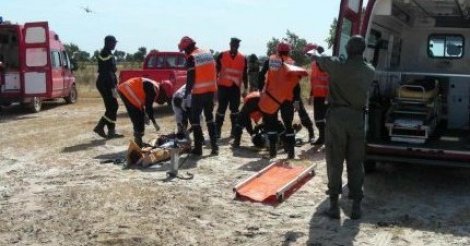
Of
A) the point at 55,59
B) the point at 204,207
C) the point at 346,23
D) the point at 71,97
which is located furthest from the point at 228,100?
the point at 71,97

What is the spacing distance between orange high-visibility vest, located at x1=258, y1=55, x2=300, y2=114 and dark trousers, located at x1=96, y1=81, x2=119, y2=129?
11.6ft

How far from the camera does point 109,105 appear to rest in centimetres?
1110

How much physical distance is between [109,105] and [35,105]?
19.9ft

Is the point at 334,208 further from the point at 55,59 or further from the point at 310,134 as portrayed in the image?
the point at 55,59

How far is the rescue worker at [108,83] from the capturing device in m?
11.0

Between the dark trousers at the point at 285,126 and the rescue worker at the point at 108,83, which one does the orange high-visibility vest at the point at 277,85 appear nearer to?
the dark trousers at the point at 285,126

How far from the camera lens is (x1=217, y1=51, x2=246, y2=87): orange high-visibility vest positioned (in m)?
10.6

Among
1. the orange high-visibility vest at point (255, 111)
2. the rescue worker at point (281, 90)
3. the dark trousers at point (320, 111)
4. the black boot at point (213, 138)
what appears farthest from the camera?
the dark trousers at point (320, 111)

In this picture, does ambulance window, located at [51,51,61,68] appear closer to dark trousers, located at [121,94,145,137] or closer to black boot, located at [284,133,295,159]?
dark trousers, located at [121,94,145,137]

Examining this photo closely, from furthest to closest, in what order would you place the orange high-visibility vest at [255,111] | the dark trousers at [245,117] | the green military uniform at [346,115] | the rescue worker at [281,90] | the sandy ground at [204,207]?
the dark trousers at [245,117]
the orange high-visibility vest at [255,111]
the rescue worker at [281,90]
the green military uniform at [346,115]
the sandy ground at [204,207]

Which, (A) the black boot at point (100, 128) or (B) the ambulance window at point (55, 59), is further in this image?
(B) the ambulance window at point (55, 59)

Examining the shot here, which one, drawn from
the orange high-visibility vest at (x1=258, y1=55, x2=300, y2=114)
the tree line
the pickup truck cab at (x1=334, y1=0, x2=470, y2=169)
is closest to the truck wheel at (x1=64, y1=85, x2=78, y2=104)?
the tree line

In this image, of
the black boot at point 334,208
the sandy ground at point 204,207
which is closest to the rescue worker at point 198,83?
the sandy ground at point 204,207

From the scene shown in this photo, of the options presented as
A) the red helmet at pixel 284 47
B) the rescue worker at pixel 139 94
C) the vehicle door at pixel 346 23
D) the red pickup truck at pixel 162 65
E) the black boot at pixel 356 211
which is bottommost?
the black boot at pixel 356 211
